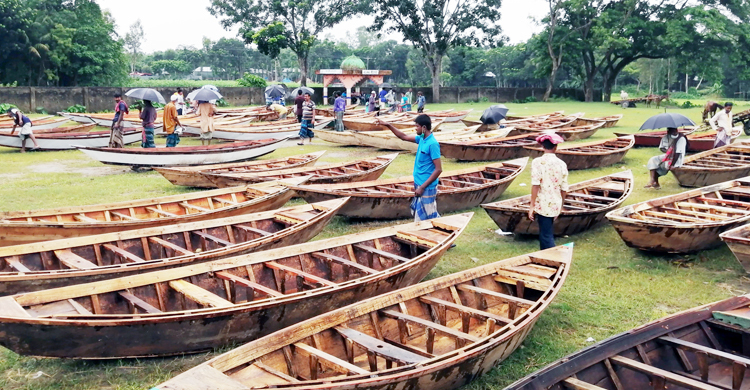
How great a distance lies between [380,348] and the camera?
426cm

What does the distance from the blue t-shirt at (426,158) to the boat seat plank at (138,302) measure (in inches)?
144

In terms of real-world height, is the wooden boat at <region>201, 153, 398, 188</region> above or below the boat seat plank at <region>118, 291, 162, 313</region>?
above

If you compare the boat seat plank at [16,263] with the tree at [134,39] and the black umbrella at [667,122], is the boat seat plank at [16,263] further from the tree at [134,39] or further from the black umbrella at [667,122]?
the tree at [134,39]

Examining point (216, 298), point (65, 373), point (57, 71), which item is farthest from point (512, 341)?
point (57, 71)

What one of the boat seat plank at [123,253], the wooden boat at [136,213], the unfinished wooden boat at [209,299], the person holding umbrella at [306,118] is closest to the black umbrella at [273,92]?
the person holding umbrella at [306,118]

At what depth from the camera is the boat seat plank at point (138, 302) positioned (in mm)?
4843

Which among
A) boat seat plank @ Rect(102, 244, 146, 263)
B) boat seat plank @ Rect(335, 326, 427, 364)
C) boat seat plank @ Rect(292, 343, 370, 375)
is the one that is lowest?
boat seat plank @ Rect(335, 326, 427, 364)

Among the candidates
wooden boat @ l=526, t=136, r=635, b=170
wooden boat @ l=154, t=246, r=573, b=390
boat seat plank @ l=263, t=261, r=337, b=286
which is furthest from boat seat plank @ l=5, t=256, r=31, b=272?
wooden boat @ l=526, t=136, r=635, b=170

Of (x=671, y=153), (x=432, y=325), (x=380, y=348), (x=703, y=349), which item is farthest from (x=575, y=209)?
(x=380, y=348)

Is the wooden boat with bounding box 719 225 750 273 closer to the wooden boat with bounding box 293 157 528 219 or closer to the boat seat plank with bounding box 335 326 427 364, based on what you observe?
the boat seat plank with bounding box 335 326 427 364

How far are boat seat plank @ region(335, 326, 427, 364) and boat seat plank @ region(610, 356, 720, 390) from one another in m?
1.30

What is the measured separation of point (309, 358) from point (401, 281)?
79.3 inches

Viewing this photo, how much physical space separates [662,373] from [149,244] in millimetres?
5368

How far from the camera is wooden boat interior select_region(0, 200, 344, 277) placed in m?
5.90
